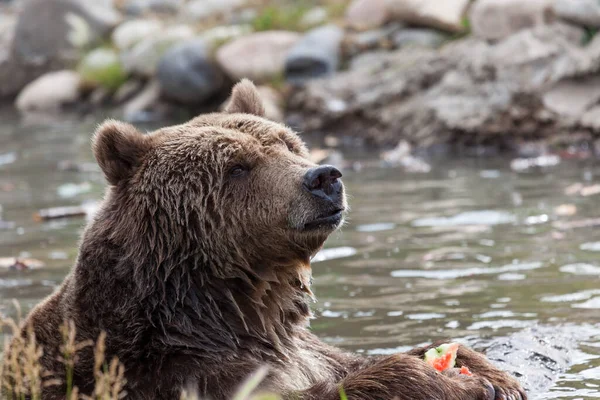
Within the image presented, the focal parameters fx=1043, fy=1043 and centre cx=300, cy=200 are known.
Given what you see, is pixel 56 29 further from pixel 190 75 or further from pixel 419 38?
pixel 419 38

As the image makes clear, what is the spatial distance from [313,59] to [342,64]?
57 cm

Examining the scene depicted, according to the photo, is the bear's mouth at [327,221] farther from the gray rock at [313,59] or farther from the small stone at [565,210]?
the gray rock at [313,59]

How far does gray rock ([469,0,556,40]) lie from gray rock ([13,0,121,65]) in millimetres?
13887

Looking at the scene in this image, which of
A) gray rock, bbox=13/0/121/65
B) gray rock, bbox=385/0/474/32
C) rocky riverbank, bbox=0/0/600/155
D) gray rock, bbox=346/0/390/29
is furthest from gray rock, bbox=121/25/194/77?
gray rock, bbox=385/0/474/32

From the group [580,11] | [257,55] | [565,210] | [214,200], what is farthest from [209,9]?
[214,200]

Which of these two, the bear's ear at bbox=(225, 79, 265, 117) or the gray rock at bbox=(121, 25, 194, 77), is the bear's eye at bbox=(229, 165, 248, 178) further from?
the gray rock at bbox=(121, 25, 194, 77)

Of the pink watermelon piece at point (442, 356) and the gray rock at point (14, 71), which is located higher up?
the gray rock at point (14, 71)

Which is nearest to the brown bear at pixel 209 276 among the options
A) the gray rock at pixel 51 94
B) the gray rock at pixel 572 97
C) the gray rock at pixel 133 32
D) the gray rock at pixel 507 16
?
the gray rock at pixel 572 97

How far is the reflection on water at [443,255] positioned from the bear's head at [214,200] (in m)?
1.68

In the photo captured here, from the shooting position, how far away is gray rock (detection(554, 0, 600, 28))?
14.2 m

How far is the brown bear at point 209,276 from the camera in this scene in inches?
183

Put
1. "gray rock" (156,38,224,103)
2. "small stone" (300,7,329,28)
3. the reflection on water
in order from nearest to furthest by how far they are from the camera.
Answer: the reflection on water, "gray rock" (156,38,224,103), "small stone" (300,7,329,28)

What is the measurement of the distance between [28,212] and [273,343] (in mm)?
7526

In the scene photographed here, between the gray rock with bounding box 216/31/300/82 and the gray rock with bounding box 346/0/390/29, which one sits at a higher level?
the gray rock with bounding box 346/0/390/29
